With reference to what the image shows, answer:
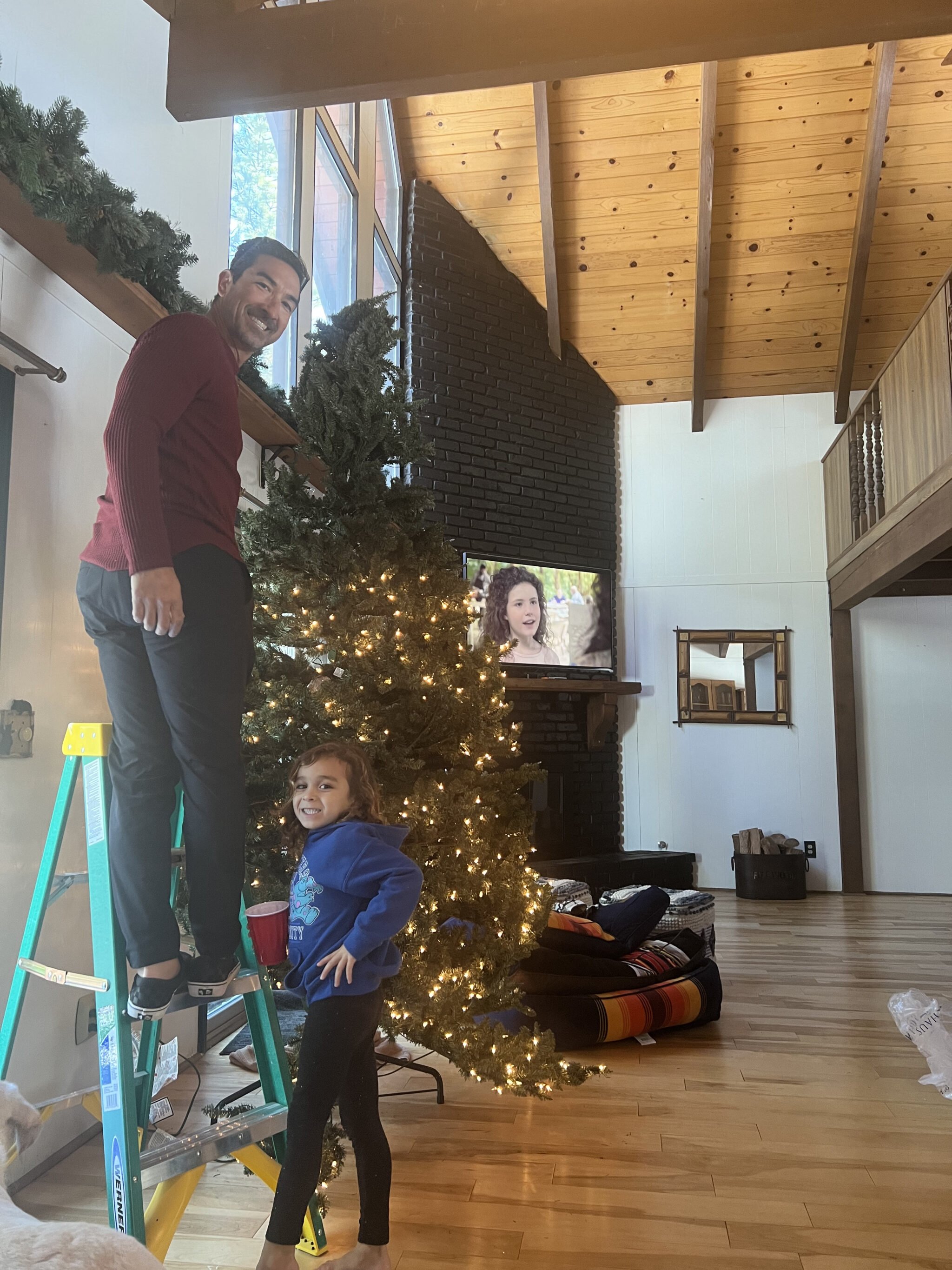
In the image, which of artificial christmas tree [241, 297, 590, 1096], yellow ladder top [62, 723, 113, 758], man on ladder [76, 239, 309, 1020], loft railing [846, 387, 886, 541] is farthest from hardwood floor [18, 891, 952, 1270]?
loft railing [846, 387, 886, 541]

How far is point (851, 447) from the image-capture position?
6184 mm

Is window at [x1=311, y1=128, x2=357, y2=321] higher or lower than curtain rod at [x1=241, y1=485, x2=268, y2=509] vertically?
higher

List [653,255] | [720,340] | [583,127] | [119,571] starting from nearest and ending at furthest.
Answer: [119,571] < [583,127] < [653,255] < [720,340]

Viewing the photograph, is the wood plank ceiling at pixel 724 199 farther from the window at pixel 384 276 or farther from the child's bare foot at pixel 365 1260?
the child's bare foot at pixel 365 1260

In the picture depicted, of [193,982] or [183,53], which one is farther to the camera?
[183,53]

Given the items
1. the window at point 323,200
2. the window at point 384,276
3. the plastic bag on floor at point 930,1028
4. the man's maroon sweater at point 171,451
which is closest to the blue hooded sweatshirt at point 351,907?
the man's maroon sweater at point 171,451

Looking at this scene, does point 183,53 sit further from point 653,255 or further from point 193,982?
point 653,255

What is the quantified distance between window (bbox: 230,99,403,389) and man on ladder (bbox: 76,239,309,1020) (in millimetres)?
2009

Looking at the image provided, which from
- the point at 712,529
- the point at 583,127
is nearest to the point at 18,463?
the point at 583,127

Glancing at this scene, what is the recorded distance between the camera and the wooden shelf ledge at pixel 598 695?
20.9ft

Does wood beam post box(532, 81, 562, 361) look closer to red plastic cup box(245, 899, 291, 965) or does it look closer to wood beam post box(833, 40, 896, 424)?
wood beam post box(833, 40, 896, 424)

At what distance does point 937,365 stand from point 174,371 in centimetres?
395

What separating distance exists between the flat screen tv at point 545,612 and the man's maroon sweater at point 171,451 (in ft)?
14.6

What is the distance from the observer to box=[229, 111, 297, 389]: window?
3.62 m
